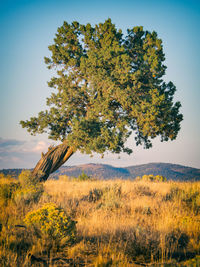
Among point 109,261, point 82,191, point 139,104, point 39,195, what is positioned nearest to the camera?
point 109,261

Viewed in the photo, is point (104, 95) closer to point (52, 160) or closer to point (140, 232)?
point (52, 160)

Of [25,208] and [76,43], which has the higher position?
[76,43]

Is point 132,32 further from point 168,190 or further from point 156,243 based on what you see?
point 156,243

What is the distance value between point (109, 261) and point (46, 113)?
13307 millimetres

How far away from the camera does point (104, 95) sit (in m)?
14.2

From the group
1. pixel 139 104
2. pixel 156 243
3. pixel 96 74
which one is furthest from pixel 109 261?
pixel 96 74

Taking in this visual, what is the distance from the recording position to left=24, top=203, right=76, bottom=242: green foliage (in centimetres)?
453

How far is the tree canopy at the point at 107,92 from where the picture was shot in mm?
13641

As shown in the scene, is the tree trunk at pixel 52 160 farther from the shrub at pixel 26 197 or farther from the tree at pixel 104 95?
the shrub at pixel 26 197

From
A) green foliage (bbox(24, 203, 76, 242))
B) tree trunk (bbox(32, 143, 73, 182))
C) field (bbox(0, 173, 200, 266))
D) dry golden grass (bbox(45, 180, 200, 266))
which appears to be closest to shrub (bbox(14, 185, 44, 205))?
field (bbox(0, 173, 200, 266))

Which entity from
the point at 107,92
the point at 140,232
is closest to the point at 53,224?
the point at 140,232

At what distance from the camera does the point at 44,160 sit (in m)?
16.2

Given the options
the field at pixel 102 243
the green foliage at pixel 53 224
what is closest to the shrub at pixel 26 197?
the field at pixel 102 243

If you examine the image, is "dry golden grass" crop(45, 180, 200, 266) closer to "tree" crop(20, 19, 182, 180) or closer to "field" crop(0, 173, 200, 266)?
"field" crop(0, 173, 200, 266)
